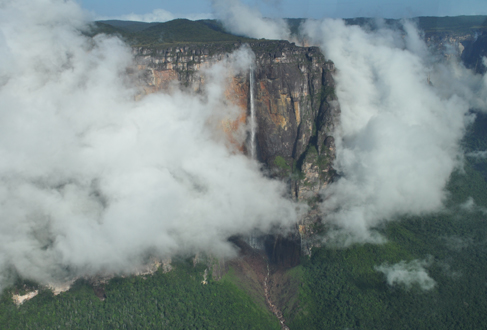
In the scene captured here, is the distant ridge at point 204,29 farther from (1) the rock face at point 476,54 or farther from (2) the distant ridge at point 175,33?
(1) the rock face at point 476,54

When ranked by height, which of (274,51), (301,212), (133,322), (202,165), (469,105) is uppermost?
(274,51)

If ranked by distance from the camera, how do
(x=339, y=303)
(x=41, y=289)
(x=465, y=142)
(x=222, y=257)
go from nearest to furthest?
(x=41, y=289) → (x=339, y=303) → (x=222, y=257) → (x=465, y=142)

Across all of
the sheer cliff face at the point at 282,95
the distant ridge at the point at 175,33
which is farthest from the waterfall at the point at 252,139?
the distant ridge at the point at 175,33

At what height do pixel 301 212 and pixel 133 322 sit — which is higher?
pixel 301 212

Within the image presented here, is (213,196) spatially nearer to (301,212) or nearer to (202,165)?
(202,165)

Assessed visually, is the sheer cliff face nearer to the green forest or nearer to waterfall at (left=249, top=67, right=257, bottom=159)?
waterfall at (left=249, top=67, right=257, bottom=159)

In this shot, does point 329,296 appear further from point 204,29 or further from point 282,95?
point 204,29

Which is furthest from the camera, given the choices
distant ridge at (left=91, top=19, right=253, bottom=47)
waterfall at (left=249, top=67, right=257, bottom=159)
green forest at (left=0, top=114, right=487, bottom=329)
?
distant ridge at (left=91, top=19, right=253, bottom=47)

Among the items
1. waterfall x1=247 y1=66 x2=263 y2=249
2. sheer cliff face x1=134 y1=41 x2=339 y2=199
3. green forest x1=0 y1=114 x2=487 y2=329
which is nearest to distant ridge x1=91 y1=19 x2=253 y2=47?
sheer cliff face x1=134 y1=41 x2=339 y2=199

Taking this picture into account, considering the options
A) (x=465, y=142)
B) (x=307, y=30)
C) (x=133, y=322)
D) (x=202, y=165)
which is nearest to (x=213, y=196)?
(x=202, y=165)
